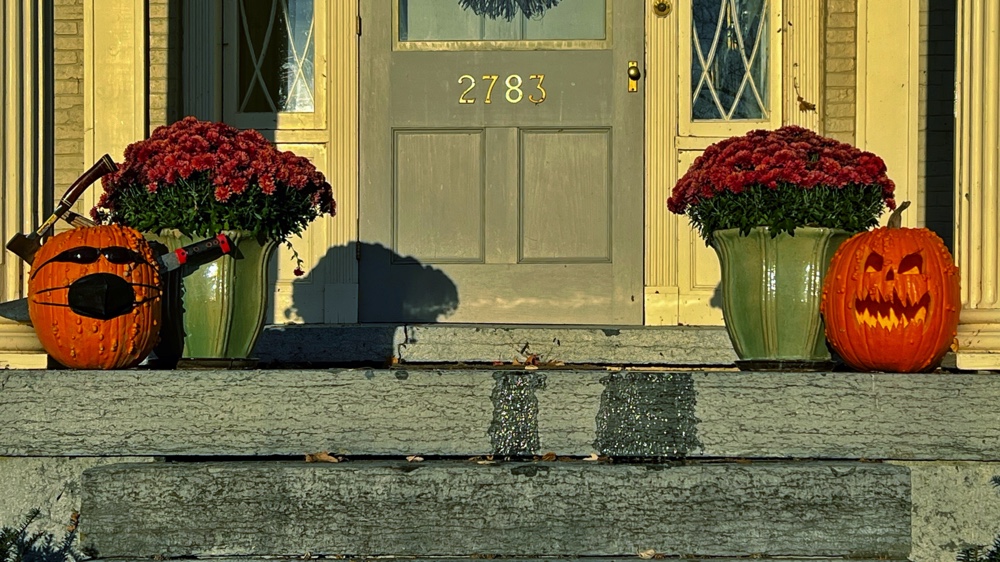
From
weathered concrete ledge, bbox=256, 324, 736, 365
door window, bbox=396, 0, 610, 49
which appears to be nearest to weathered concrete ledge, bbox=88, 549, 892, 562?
weathered concrete ledge, bbox=256, 324, 736, 365

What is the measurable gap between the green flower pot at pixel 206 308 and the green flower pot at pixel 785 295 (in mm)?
1732

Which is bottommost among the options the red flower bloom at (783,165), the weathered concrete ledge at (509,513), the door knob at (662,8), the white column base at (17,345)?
the weathered concrete ledge at (509,513)

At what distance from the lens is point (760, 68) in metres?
6.51

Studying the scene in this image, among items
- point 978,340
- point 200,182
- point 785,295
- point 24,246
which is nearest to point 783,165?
point 785,295

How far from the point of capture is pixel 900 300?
3.86 m

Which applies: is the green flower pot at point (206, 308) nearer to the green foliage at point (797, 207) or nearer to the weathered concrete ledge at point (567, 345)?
the weathered concrete ledge at point (567, 345)

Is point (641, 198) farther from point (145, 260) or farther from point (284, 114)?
point (145, 260)

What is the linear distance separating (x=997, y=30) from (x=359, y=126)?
3227mm

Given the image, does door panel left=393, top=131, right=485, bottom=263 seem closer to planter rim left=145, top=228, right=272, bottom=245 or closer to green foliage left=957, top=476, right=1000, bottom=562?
planter rim left=145, top=228, right=272, bottom=245

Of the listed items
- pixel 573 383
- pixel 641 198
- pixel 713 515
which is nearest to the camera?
pixel 713 515

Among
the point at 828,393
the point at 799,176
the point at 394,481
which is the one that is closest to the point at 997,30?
the point at 799,176

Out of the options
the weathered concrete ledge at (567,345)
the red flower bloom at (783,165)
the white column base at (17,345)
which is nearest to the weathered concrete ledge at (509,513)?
the white column base at (17,345)

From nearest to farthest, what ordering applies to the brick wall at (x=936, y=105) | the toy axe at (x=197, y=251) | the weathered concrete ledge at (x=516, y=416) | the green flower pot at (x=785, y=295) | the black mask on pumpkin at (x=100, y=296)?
the weathered concrete ledge at (x=516, y=416) < the black mask on pumpkin at (x=100, y=296) < the toy axe at (x=197, y=251) < the green flower pot at (x=785, y=295) < the brick wall at (x=936, y=105)

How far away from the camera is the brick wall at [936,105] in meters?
6.33
